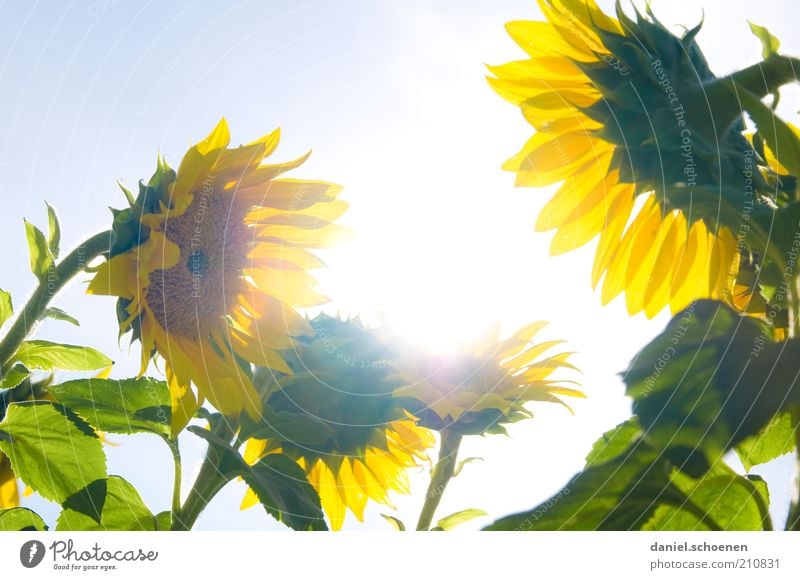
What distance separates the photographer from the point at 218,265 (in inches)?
32.1

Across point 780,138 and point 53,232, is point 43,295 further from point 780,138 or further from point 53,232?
point 780,138

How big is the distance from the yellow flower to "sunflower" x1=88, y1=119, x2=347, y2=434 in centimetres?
12

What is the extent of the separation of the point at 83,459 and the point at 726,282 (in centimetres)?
47

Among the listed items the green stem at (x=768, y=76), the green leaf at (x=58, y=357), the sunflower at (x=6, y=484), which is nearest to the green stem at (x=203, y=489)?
the green leaf at (x=58, y=357)

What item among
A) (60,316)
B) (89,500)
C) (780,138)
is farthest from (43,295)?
(780,138)

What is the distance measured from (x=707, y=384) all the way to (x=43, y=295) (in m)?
0.45

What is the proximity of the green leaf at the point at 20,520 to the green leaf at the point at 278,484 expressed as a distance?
12 centimetres

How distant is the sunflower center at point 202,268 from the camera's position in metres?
0.72

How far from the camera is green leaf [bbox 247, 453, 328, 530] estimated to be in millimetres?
571

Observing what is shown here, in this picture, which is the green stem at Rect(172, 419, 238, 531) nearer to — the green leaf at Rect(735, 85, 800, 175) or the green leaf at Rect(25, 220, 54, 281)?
the green leaf at Rect(25, 220, 54, 281)

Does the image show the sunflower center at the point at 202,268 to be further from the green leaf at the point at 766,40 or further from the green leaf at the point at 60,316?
the green leaf at the point at 766,40

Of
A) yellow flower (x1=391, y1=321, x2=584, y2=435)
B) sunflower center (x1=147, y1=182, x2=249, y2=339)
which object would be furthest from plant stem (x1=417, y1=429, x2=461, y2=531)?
sunflower center (x1=147, y1=182, x2=249, y2=339)

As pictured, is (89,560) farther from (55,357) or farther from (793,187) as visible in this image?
(793,187)

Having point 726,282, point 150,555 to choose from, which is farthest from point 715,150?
point 150,555
